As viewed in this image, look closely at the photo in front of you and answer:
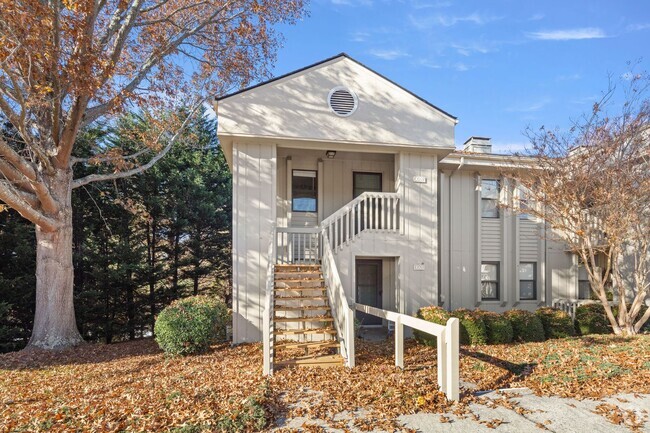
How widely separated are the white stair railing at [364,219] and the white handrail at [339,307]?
479 millimetres

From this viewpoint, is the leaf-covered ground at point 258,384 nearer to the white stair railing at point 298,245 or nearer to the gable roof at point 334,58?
the white stair railing at point 298,245

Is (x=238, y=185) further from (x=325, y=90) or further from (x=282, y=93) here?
(x=325, y=90)

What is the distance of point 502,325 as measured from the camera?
9734mm

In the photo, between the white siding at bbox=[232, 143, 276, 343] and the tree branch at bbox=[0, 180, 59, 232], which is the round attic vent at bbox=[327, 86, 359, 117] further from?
the tree branch at bbox=[0, 180, 59, 232]

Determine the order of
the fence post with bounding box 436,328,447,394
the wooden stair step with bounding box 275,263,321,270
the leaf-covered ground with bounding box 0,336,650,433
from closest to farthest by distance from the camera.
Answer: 1. the leaf-covered ground with bounding box 0,336,650,433
2. the fence post with bounding box 436,328,447,394
3. the wooden stair step with bounding box 275,263,321,270

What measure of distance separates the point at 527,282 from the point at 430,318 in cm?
592

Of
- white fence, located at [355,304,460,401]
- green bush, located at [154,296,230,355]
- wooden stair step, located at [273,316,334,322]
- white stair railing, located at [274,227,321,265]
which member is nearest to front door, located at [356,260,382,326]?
white stair railing, located at [274,227,321,265]

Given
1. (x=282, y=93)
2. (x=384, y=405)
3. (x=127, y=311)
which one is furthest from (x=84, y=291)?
(x=384, y=405)

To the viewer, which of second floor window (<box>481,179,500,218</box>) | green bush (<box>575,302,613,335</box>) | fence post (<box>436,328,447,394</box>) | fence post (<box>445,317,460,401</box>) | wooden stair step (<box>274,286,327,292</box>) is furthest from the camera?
second floor window (<box>481,179,500,218</box>)

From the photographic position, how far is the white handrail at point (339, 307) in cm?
717

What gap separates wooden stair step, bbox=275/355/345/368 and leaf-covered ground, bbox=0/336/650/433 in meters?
0.35

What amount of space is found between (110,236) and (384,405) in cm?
1465

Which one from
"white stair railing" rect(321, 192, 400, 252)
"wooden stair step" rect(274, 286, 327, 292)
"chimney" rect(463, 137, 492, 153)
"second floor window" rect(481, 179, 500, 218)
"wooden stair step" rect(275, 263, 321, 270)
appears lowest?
"wooden stair step" rect(274, 286, 327, 292)

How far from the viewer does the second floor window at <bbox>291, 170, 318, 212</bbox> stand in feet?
39.8
